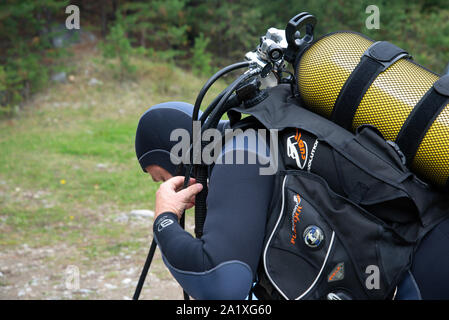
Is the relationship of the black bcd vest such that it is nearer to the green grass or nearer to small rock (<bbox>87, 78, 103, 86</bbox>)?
the green grass

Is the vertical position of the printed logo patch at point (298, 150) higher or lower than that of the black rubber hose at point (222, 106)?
lower

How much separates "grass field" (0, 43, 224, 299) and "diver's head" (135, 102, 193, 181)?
1833 mm

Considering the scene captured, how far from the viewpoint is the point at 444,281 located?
161cm

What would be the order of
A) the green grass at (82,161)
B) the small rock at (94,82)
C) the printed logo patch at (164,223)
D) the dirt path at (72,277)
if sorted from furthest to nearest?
1. the small rock at (94,82)
2. the green grass at (82,161)
3. the dirt path at (72,277)
4. the printed logo patch at (164,223)

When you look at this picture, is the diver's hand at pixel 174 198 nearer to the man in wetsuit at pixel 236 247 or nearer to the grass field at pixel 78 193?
the man in wetsuit at pixel 236 247

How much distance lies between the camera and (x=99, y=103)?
1030cm

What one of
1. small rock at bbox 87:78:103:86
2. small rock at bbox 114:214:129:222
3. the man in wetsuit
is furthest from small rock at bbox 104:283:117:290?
small rock at bbox 87:78:103:86

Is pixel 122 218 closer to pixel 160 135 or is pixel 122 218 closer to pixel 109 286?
pixel 109 286

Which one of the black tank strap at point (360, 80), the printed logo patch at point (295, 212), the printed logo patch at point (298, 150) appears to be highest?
the black tank strap at point (360, 80)

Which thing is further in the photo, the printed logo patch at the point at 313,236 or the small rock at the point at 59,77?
the small rock at the point at 59,77

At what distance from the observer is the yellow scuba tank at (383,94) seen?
164 cm

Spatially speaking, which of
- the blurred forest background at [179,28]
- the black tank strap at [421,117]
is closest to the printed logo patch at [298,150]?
the black tank strap at [421,117]

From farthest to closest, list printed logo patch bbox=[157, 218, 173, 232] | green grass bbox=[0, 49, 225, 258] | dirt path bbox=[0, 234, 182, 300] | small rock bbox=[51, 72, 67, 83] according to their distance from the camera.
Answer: small rock bbox=[51, 72, 67, 83]
green grass bbox=[0, 49, 225, 258]
dirt path bbox=[0, 234, 182, 300]
printed logo patch bbox=[157, 218, 173, 232]

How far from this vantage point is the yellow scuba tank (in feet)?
5.37
